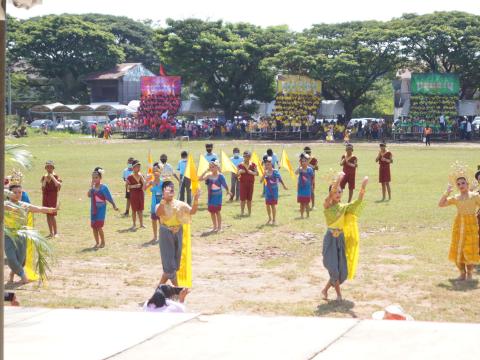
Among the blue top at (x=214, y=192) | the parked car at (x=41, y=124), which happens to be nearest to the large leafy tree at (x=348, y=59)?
the parked car at (x=41, y=124)

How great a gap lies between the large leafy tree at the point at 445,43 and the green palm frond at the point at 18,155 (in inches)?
1763

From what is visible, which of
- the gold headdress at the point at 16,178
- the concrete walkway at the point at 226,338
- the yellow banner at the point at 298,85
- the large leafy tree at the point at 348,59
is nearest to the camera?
the concrete walkway at the point at 226,338

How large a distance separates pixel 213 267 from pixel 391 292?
3339 millimetres

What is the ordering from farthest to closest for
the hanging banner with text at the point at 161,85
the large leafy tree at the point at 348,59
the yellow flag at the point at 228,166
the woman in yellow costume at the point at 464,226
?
the hanging banner with text at the point at 161,85
the large leafy tree at the point at 348,59
the yellow flag at the point at 228,166
the woman in yellow costume at the point at 464,226

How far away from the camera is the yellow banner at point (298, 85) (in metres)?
55.1

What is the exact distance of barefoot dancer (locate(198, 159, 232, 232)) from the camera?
56.1ft

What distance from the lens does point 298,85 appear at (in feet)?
182

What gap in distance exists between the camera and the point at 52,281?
12.7 m

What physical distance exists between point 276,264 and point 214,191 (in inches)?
138

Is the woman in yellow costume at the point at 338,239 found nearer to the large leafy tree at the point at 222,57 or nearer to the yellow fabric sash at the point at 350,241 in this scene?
the yellow fabric sash at the point at 350,241

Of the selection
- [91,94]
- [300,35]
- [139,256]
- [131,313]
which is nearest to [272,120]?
[300,35]

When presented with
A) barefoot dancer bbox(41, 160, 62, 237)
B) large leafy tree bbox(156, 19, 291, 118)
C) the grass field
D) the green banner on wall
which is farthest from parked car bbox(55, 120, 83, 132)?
barefoot dancer bbox(41, 160, 62, 237)

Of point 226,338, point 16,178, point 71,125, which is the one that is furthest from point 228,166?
point 71,125

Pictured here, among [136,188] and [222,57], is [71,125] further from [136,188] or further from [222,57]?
[136,188]
